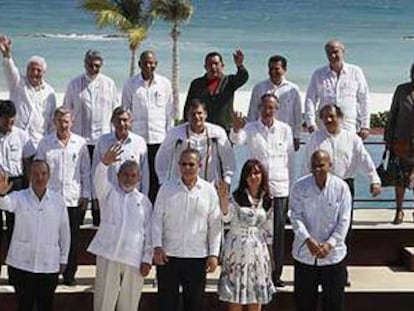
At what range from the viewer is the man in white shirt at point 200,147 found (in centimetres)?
746

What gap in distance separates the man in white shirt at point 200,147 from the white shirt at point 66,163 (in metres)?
0.58

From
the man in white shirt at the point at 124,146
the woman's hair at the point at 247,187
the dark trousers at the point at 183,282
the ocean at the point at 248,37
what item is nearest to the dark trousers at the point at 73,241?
the man in white shirt at the point at 124,146

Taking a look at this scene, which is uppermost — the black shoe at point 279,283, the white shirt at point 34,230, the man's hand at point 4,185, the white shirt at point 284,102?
the white shirt at point 284,102

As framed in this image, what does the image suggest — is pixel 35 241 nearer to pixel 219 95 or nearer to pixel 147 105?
pixel 147 105

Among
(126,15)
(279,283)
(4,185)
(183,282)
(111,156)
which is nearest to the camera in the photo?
(4,185)

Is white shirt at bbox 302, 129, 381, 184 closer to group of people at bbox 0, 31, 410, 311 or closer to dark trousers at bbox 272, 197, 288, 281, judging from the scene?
group of people at bbox 0, 31, 410, 311

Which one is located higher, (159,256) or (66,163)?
(66,163)

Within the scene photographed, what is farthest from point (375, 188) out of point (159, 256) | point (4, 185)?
point (4, 185)

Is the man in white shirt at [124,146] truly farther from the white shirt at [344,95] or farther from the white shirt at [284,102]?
the white shirt at [344,95]

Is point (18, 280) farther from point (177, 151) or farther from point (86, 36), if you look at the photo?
point (86, 36)

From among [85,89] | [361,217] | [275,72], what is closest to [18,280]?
[85,89]

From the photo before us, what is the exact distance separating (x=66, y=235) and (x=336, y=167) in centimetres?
207

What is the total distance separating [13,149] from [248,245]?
1898 millimetres

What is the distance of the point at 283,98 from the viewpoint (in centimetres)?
834
